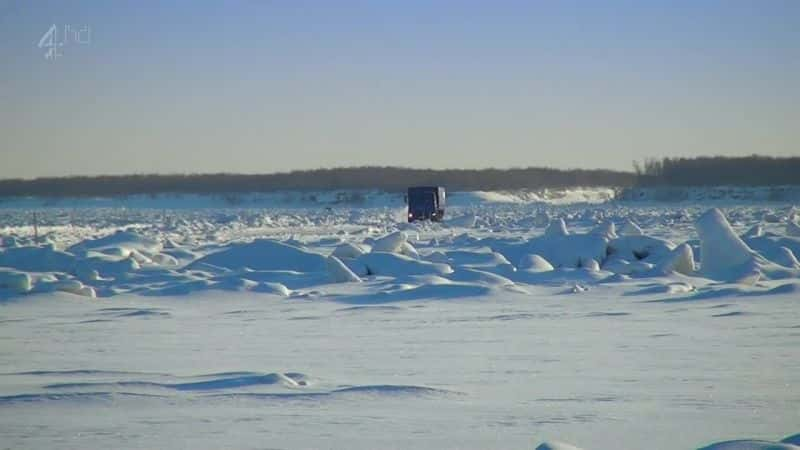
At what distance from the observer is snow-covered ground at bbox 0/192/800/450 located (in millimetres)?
4742

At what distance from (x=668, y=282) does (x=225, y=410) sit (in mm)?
7440

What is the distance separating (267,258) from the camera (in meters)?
14.6

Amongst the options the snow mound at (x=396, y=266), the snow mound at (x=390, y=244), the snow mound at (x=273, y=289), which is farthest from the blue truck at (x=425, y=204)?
the snow mound at (x=273, y=289)

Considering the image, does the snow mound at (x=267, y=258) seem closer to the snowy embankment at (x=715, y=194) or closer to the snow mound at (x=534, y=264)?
the snow mound at (x=534, y=264)

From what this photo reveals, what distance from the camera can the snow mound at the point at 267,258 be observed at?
46.6 ft

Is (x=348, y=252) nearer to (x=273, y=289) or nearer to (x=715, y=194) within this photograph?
(x=273, y=289)

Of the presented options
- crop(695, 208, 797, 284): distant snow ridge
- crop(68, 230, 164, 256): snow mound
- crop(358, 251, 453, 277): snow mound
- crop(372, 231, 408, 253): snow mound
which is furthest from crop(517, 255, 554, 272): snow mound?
crop(68, 230, 164, 256): snow mound

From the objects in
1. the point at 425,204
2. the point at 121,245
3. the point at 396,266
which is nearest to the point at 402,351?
the point at 396,266

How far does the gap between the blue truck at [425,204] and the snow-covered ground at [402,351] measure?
1083 inches

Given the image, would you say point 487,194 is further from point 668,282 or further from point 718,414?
point 718,414

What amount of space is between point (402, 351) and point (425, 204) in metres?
36.2

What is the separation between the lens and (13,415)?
199 inches

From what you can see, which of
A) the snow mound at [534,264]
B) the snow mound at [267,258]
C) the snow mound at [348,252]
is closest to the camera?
the snow mound at [534,264]

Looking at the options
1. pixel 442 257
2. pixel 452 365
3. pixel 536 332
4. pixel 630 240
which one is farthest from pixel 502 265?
pixel 452 365
